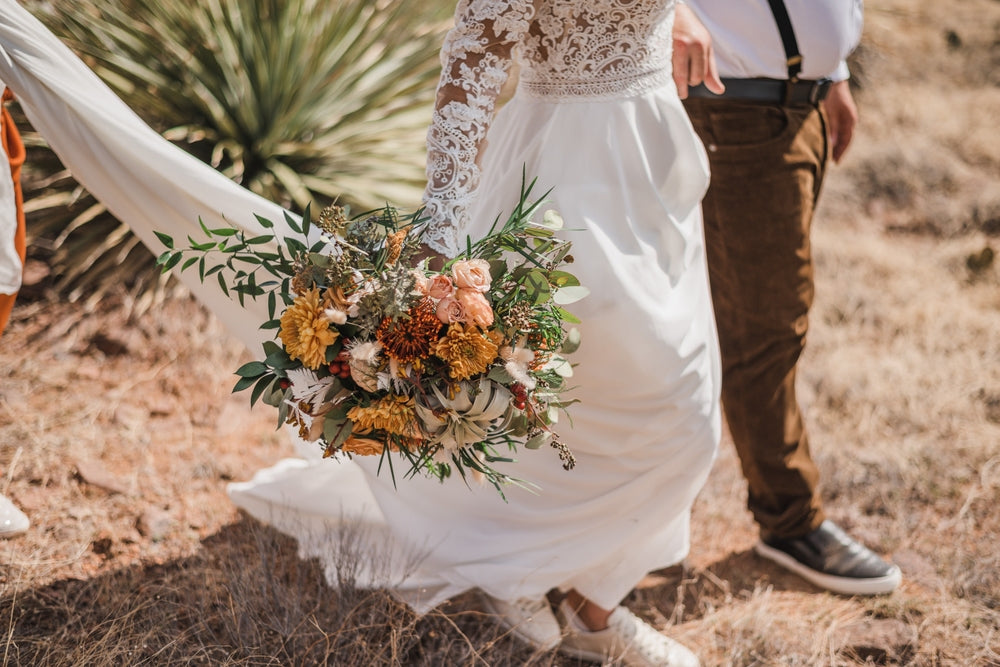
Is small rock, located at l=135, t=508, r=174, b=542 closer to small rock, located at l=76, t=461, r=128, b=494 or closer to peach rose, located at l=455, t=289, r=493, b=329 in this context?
small rock, located at l=76, t=461, r=128, b=494

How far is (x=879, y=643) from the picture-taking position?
2.30 metres

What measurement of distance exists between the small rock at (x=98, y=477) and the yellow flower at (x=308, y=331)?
1.56m

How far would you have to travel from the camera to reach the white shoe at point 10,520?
226cm

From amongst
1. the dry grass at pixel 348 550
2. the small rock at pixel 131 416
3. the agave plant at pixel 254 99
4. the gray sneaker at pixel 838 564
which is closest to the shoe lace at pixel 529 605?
the dry grass at pixel 348 550

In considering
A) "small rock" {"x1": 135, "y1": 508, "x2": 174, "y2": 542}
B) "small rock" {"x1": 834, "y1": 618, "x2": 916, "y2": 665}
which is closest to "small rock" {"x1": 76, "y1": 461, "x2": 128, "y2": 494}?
"small rock" {"x1": 135, "y1": 508, "x2": 174, "y2": 542}

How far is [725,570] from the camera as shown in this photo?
107 inches

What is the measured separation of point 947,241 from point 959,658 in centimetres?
389

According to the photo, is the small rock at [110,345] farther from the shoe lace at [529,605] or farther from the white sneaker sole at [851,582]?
the white sneaker sole at [851,582]

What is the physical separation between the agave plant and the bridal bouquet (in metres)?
2.21

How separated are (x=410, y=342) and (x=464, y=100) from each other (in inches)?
20.0

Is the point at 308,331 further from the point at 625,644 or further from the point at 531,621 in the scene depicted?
the point at 625,644

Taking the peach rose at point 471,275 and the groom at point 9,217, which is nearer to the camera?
the peach rose at point 471,275

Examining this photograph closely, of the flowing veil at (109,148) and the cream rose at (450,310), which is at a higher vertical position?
the flowing veil at (109,148)

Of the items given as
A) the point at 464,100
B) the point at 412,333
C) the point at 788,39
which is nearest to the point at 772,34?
the point at 788,39
